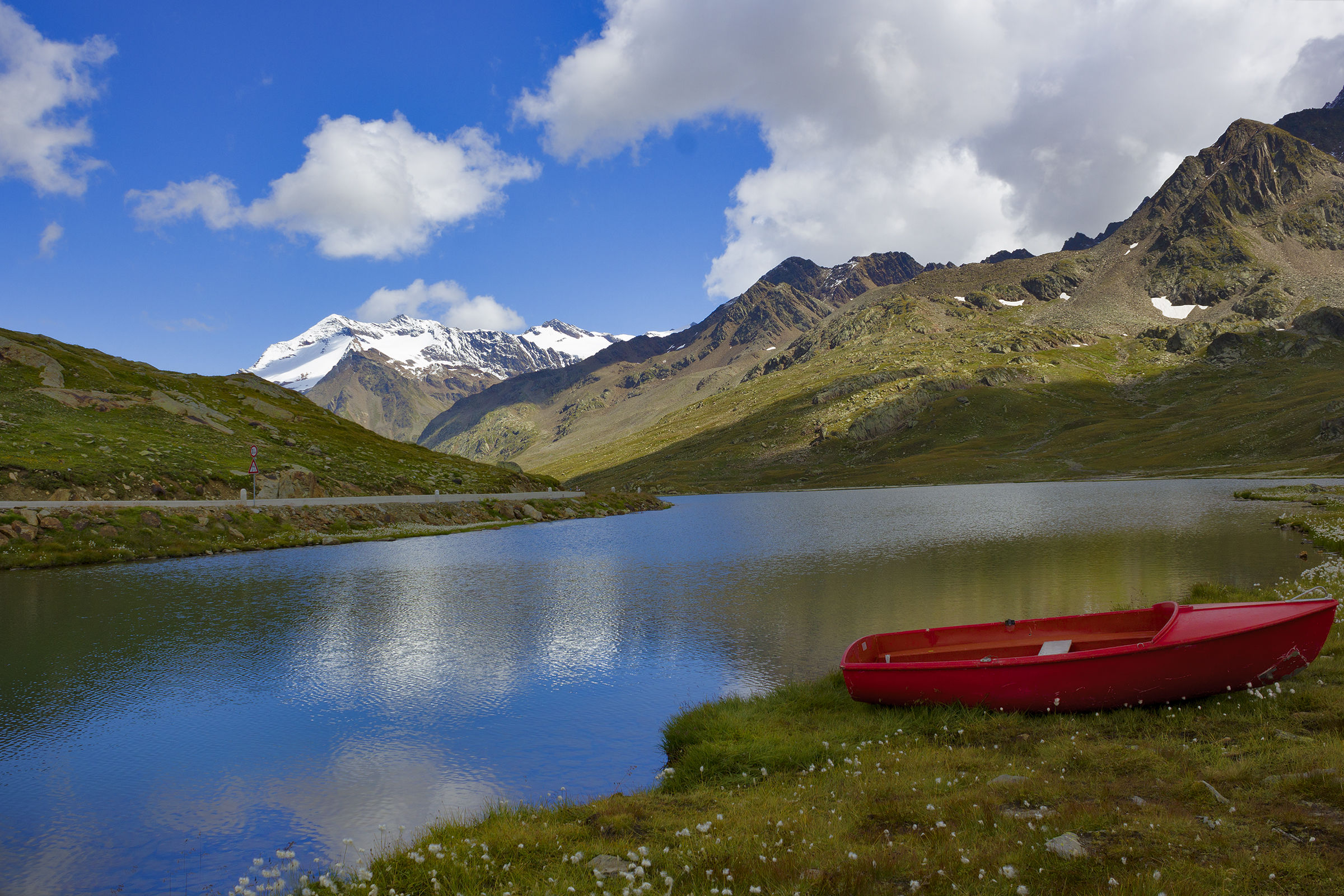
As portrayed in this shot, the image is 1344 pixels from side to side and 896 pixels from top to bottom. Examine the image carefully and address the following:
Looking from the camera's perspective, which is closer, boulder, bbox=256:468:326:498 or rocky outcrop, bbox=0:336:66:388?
boulder, bbox=256:468:326:498

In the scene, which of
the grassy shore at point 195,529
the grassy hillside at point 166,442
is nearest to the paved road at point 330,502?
the grassy shore at point 195,529

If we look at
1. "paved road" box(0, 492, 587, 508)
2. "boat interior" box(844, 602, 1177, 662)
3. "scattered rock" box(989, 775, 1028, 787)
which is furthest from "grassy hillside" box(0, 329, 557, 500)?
"scattered rock" box(989, 775, 1028, 787)

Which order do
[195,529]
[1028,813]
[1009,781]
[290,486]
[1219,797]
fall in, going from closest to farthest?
[1219,797] → [1028,813] → [1009,781] → [195,529] → [290,486]

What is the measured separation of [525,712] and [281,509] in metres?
54.9

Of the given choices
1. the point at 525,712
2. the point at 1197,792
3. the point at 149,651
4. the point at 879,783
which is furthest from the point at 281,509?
the point at 1197,792

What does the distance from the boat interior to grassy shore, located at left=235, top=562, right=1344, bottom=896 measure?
330cm

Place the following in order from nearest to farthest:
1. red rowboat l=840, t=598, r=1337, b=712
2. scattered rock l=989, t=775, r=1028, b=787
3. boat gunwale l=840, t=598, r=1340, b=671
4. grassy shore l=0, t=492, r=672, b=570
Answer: scattered rock l=989, t=775, r=1028, b=787
boat gunwale l=840, t=598, r=1340, b=671
red rowboat l=840, t=598, r=1337, b=712
grassy shore l=0, t=492, r=672, b=570

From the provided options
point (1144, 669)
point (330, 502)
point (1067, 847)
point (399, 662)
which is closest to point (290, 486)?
point (330, 502)

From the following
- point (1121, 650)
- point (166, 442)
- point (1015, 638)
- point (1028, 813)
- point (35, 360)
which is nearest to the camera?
point (1028, 813)

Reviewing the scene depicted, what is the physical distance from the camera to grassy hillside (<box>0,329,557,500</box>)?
2373 inches

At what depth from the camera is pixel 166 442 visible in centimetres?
7362

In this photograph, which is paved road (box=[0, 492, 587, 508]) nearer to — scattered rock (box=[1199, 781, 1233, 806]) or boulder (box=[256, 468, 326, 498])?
boulder (box=[256, 468, 326, 498])

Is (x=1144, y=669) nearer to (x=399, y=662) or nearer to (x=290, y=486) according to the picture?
(x=399, y=662)

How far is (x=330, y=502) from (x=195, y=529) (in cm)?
A: 1734
